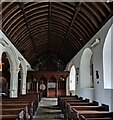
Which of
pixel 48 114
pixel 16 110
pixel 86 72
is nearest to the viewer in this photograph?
pixel 16 110

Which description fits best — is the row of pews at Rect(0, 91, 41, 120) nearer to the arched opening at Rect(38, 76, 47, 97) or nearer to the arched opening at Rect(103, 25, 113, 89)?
the arched opening at Rect(103, 25, 113, 89)

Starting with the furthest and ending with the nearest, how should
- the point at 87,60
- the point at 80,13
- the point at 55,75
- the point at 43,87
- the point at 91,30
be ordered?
the point at 43,87 < the point at 55,75 < the point at 87,60 < the point at 91,30 < the point at 80,13

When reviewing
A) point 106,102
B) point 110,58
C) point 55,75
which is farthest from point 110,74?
point 55,75

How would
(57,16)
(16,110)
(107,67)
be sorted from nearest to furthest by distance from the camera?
(16,110), (107,67), (57,16)

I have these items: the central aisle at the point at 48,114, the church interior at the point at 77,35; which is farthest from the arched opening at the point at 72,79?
the church interior at the point at 77,35

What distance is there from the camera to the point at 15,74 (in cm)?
1003

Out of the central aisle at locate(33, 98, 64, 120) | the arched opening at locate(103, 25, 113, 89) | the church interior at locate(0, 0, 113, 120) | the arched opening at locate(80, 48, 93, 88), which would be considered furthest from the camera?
the arched opening at locate(80, 48, 93, 88)

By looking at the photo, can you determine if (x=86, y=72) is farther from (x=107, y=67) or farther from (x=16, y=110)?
(x=16, y=110)

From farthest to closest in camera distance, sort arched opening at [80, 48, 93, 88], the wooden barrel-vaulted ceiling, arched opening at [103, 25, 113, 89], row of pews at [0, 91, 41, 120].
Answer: arched opening at [80, 48, 93, 88], arched opening at [103, 25, 113, 89], the wooden barrel-vaulted ceiling, row of pews at [0, 91, 41, 120]

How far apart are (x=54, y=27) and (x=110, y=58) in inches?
150

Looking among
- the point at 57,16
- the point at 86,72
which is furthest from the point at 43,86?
the point at 57,16

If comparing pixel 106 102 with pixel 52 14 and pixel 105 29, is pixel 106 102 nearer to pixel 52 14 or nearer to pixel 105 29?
pixel 105 29

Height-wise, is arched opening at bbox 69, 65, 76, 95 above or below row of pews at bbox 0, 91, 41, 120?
above

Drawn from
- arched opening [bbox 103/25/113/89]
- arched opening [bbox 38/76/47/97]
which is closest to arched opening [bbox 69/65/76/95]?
arched opening [bbox 38/76/47/97]
